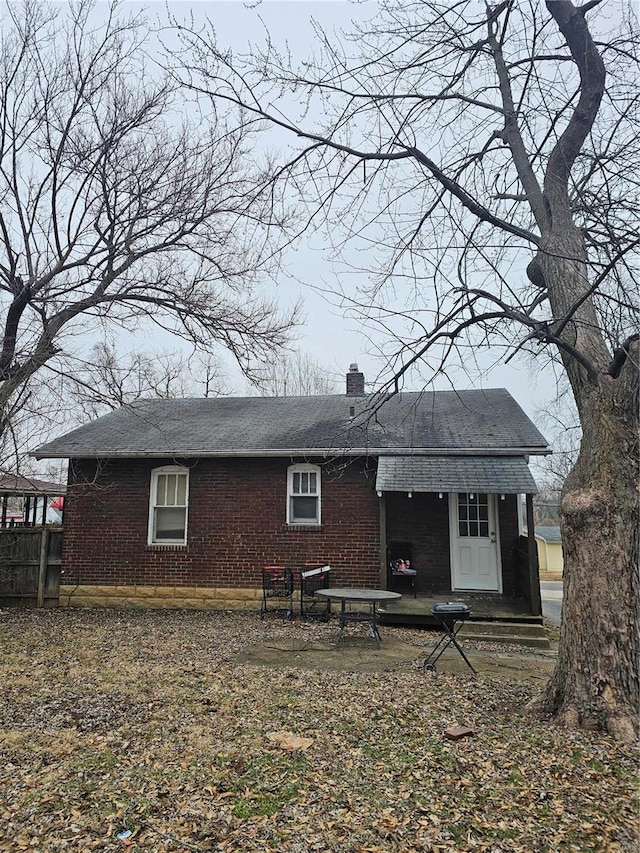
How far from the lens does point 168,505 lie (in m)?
11.9

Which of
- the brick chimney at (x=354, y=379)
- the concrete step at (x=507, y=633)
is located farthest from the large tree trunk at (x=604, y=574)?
the brick chimney at (x=354, y=379)

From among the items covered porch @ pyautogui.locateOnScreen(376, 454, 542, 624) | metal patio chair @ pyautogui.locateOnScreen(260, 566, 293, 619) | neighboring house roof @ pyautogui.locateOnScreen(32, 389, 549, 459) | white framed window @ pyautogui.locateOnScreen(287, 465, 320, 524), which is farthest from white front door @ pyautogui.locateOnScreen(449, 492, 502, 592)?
metal patio chair @ pyautogui.locateOnScreen(260, 566, 293, 619)

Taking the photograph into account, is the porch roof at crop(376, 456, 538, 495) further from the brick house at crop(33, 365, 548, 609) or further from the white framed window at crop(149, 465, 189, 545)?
the white framed window at crop(149, 465, 189, 545)

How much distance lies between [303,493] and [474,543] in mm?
3645

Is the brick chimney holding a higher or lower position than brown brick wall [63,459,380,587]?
higher

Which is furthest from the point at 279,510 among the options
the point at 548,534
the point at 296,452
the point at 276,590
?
the point at 548,534

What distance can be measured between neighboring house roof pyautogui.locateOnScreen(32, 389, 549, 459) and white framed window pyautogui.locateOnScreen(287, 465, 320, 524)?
63cm

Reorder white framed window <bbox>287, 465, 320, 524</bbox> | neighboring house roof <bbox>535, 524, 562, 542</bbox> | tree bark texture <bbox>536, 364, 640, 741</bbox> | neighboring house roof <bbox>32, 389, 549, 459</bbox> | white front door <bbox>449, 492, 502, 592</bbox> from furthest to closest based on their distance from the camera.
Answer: neighboring house roof <bbox>535, 524, 562, 542</bbox>, white framed window <bbox>287, 465, 320, 524</bbox>, white front door <bbox>449, 492, 502, 592</bbox>, neighboring house roof <bbox>32, 389, 549, 459</bbox>, tree bark texture <bbox>536, 364, 640, 741</bbox>

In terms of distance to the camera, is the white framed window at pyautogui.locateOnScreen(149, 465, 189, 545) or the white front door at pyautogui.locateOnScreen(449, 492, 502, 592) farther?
the white framed window at pyautogui.locateOnScreen(149, 465, 189, 545)

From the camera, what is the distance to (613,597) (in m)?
4.83

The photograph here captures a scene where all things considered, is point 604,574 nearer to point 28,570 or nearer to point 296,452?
point 296,452

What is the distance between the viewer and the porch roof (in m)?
9.73

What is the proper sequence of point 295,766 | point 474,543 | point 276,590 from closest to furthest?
point 295,766
point 276,590
point 474,543

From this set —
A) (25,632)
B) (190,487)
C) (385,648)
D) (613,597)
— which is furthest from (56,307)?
(613,597)
